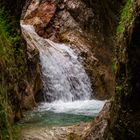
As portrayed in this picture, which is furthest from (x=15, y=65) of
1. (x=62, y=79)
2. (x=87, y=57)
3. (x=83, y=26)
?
(x=83, y=26)

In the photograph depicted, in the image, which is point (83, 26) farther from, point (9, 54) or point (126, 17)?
point (126, 17)

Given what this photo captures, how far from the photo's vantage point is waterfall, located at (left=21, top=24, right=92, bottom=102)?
14586 millimetres

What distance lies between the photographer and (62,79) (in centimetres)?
1520

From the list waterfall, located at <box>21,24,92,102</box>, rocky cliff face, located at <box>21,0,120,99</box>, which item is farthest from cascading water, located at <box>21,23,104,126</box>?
rocky cliff face, located at <box>21,0,120,99</box>

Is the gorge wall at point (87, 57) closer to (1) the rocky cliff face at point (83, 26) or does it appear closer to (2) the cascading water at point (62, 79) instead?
(1) the rocky cliff face at point (83, 26)

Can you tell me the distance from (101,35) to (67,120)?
9109 millimetres

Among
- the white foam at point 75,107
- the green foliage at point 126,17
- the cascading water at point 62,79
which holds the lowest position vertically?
the white foam at point 75,107

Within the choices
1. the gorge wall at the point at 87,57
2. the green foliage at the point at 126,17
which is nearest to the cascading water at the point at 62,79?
the gorge wall at the point at 87,57

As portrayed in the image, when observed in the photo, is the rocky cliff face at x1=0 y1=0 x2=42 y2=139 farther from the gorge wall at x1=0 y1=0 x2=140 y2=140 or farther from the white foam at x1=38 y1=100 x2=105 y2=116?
the white foam at x1=38 y1=100 x2=105 y2=116

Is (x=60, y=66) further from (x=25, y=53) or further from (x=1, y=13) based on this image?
(x=1, y=13)

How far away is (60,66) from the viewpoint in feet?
51.2

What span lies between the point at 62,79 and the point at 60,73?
0.80ft

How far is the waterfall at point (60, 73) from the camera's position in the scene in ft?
47.9

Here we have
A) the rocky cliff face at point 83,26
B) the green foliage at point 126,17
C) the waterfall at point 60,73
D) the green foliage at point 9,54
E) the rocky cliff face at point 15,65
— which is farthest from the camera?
the rocky cliff face at point 83,26
